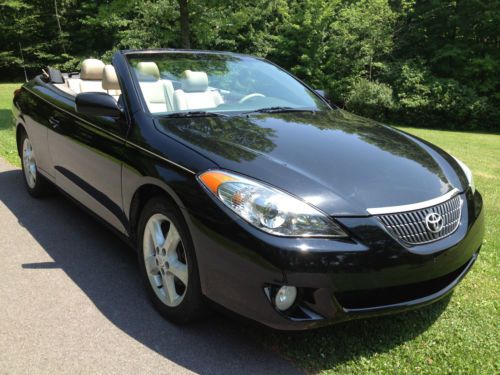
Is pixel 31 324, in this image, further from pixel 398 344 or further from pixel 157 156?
pixel 398 344

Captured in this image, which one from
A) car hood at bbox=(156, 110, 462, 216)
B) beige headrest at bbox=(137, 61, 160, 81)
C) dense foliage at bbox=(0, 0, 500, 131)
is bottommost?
dense foliage at bbox=(0, 0, 500, 131)

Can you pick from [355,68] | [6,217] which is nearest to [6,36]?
[355,68]

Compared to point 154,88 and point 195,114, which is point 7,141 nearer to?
point 154,88

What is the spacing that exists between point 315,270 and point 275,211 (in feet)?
1.06

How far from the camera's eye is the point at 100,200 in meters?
3.46

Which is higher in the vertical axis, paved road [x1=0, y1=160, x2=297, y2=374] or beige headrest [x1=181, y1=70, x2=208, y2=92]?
beige headrest [x1=181, y1=70, x2=208, y2=92]

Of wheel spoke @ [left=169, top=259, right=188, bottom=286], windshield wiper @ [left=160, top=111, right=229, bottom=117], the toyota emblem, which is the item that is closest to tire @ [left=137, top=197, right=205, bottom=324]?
wheel spoke @ [left=169, top=259, right=188, bottom=286]

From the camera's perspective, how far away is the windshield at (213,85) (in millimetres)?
3412

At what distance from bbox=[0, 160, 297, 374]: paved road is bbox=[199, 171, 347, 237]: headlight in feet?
2.45

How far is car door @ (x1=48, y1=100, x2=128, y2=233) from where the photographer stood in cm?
320

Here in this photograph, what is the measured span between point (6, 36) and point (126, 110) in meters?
31.8

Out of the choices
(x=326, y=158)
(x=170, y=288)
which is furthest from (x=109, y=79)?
(x=326, y=158)

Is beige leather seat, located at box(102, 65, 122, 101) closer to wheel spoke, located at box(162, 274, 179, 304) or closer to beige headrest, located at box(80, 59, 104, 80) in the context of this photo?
beige headrest, located at box(80, 59, 104, 80)

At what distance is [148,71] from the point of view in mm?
3529
